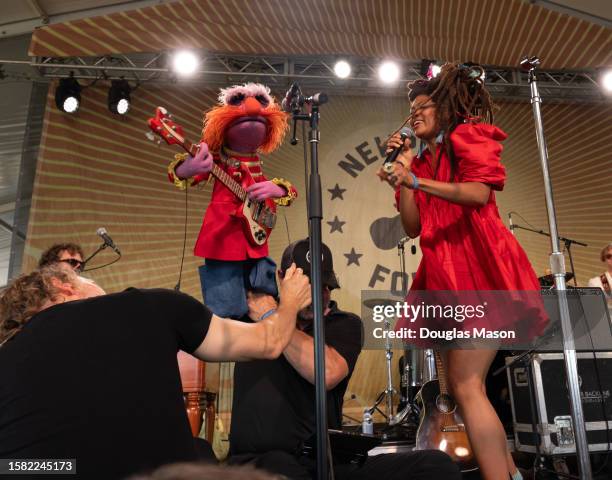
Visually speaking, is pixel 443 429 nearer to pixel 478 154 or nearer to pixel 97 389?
pixel 478 154

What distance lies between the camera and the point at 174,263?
616cm

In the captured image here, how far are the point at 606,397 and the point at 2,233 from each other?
20.1ft

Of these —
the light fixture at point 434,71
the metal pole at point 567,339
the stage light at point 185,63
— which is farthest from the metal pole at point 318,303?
the stage light at point 185,63

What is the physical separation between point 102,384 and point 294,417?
2.92 ft

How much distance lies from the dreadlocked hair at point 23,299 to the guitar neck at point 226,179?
0.99m

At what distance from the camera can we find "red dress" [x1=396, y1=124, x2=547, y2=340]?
1779mm

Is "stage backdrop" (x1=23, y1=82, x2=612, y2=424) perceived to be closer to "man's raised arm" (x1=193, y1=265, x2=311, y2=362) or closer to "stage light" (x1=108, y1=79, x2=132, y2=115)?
"stage light" (x1=108, y1=79, x2=132, y2=115)

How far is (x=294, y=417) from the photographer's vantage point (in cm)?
189

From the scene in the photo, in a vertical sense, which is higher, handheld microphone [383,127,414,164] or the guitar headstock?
the guitar headstock

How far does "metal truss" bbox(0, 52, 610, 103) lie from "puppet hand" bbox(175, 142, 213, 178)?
377 centimetres

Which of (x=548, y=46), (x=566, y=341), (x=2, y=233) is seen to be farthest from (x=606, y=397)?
(x=2, y=233)

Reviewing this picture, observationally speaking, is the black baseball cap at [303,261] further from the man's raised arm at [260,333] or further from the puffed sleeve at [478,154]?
the puffed sleeve at [478,154]

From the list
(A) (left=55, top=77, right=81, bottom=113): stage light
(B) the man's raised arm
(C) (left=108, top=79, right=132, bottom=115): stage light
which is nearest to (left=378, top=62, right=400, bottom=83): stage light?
(C) (left=108, top=79, right=132, bottom=115): stage light

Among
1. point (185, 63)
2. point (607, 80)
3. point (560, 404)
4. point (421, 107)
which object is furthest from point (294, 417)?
point (607, 80)
